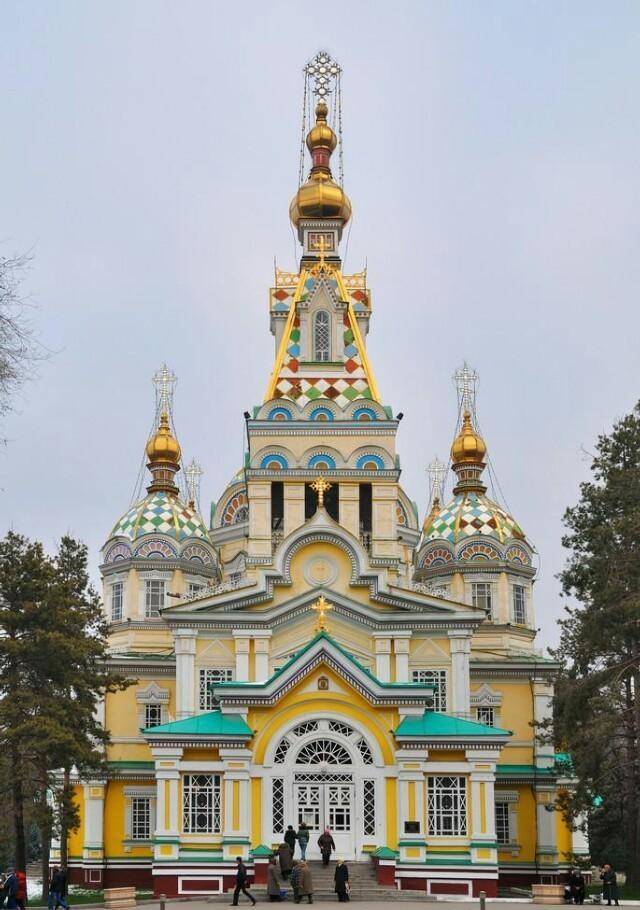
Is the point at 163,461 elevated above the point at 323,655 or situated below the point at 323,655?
above

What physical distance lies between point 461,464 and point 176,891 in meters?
23.1

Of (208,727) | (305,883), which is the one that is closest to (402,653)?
(208,727)

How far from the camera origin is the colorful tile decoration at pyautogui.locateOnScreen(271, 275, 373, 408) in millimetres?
46750

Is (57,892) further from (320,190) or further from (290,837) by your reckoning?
(320,190)

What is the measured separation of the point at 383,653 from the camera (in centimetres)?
4284

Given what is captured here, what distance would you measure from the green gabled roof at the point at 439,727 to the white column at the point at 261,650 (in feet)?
20.1

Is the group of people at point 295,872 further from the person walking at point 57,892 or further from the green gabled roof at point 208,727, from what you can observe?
the person walking at point 57,892

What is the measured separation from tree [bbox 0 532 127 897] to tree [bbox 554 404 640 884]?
41.3 ft

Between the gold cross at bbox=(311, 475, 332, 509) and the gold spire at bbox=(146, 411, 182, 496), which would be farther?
the gold spire at bbox=(146, 411, 182, 496)

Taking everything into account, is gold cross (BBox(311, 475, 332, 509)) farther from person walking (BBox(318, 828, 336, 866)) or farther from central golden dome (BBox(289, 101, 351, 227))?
central golden dome (BBox(289, 101, 351, 227))

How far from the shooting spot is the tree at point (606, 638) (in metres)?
36.3

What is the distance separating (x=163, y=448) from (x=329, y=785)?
20.6 metres

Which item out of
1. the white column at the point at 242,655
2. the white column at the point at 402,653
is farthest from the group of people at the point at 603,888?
the white column at the point at 242,655

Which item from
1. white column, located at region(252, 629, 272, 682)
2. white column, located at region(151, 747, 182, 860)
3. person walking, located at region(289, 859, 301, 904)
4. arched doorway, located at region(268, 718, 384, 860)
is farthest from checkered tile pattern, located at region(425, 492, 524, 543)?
person walking, located at region(289, 859, 301, 904)
